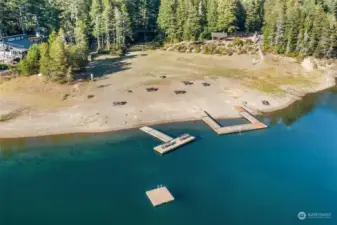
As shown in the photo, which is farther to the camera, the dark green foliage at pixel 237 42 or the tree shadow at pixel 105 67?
the dark green foliage at pixel 237 42

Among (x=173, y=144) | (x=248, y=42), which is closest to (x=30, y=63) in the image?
(x=173, y=144)

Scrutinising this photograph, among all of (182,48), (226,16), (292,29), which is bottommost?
(182,48)

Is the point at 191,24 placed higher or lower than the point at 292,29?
higher

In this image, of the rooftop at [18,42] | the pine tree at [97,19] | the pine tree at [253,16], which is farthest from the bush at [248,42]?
the rooftop at [18,42]

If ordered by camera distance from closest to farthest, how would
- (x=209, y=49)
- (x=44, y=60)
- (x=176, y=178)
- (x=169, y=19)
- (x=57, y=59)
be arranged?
(x=176, y=178)
(x=57, y=59)
(x=44, y=60)
(x=209, y=49)
(x=169, y=19)

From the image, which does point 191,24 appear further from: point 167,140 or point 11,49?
point 167,140

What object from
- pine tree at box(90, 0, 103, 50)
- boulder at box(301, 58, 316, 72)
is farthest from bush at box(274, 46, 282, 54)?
pine tree at box(90, 0, 103, 50)

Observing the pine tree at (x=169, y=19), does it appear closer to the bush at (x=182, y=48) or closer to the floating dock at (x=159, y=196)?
the bush at (x=182, y=48)

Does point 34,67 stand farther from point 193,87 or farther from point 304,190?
point 304,190
